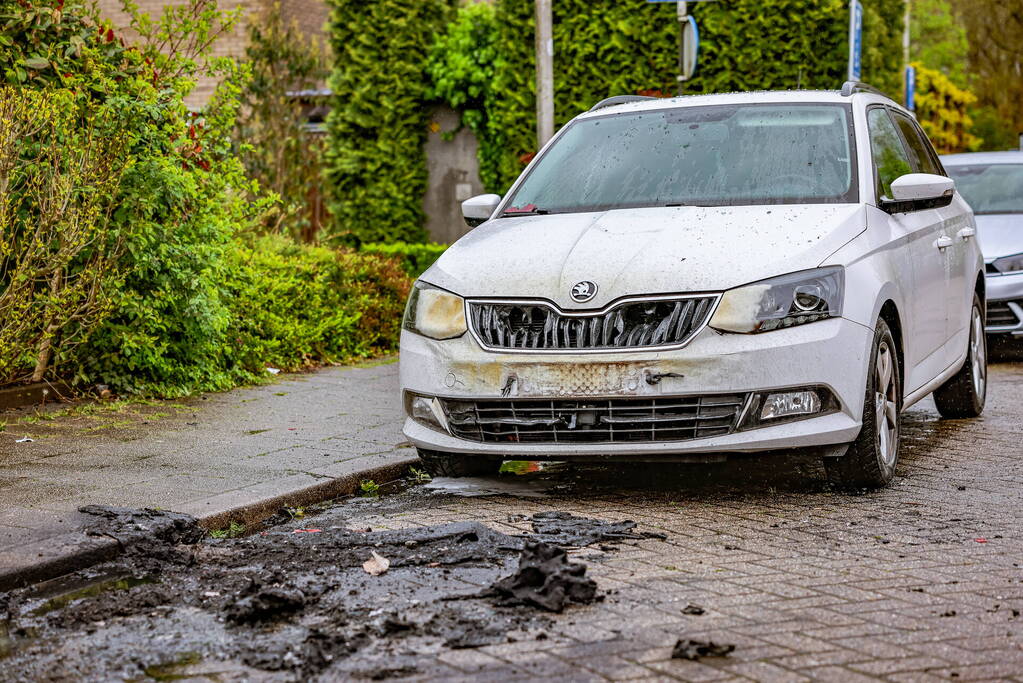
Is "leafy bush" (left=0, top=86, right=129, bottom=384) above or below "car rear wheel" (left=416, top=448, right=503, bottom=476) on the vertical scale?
above

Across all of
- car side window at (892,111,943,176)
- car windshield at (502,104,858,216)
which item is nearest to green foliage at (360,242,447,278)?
car side window at (892,111,943,176)

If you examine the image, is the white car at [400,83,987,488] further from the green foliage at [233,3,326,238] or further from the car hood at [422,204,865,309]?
the green foliage at [233,3,326,238]

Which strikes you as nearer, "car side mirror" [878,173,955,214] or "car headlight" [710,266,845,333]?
"car headlight" [710,266,845,333]

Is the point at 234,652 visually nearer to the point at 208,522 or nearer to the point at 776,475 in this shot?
the point at 208,522

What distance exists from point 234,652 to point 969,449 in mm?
4733

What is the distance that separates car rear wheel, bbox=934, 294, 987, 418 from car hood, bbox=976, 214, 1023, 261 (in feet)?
10.4

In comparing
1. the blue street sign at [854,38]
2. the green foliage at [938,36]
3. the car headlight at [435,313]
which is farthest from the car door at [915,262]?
the green foliage at [938,36]

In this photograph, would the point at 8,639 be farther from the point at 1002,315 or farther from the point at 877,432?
the point at 1002,315

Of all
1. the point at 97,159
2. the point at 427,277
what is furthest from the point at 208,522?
the point at 97,159

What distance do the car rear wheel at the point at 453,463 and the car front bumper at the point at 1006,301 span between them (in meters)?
6.35

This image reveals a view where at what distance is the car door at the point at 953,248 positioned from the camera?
24.8 ft

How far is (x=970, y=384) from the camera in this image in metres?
8.36

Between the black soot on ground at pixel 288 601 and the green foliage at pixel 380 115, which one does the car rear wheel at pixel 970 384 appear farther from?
the green foliage at pixel 380 115

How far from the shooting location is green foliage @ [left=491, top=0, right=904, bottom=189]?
16406 millimetres
